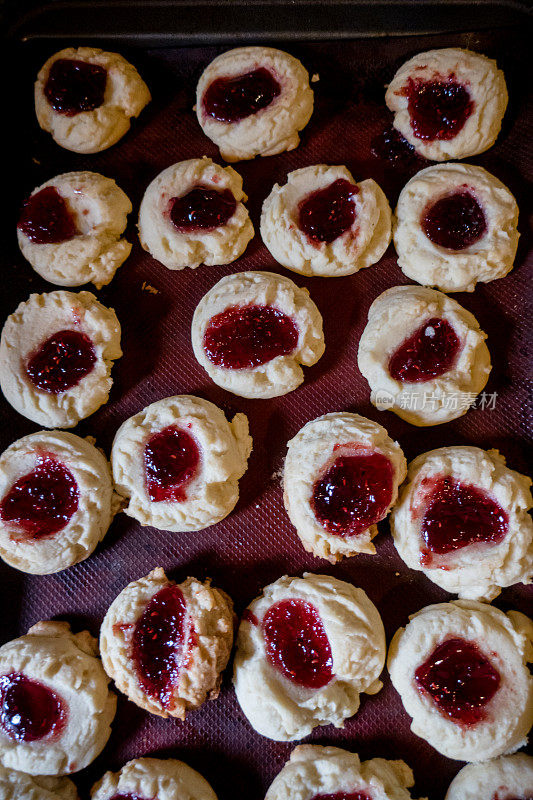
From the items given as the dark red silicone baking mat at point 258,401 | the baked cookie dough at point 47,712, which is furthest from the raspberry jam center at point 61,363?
the baked cookie dough at point 47,712

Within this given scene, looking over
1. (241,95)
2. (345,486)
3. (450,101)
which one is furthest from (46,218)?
(450,101)

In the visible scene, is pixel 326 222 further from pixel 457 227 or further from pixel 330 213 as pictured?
pixel 457 227

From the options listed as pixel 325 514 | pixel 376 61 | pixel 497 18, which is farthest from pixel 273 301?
pixel 497 18

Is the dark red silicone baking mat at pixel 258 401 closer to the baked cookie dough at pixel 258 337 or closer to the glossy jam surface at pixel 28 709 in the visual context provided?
the baked cookie dough at pixel 258 337

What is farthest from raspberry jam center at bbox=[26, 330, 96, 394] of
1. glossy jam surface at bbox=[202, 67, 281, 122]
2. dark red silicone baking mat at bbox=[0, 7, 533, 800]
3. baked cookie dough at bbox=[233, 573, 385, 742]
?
baked cookie dough at bbox=[233, 573, 385, 742]

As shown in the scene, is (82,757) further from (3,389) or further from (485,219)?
(485,219)

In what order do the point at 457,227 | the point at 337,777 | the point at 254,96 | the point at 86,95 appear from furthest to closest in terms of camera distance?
the point at 86,95 → the point at 254,96 → the point at 457,227 → the point at 337,777
